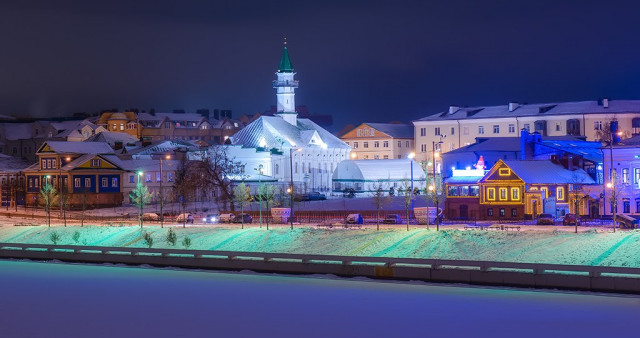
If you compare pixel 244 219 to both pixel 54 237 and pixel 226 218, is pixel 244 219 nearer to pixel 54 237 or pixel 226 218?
pixel 226 218

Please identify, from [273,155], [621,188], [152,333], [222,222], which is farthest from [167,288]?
[273,155]

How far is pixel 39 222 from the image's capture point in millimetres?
80438

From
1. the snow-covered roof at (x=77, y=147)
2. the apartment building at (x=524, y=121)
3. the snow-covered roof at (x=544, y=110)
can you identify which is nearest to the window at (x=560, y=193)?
the apartment building at (x=524, y=121)

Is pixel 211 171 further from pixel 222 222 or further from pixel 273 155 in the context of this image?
pixel 222 222

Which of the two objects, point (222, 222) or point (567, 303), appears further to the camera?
point (222, 222)

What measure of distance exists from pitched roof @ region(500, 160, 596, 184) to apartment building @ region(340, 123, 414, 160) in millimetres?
73925

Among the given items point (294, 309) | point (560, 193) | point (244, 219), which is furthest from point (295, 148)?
point (294, 309)

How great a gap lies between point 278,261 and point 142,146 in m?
82.4

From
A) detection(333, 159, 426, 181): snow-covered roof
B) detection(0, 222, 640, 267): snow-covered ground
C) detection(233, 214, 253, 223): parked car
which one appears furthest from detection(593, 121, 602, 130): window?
detection(0, 222, 640, 267): snow-covered ground

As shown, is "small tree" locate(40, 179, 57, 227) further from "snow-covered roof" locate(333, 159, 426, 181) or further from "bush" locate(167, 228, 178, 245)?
"snow-covered roof" locate(333, 159, 426, 181)

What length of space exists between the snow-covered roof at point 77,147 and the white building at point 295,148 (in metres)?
17.0

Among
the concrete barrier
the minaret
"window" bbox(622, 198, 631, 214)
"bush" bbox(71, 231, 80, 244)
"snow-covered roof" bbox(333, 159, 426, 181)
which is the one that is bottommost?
the concrete barrier

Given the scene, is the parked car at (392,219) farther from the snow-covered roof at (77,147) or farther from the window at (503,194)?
the snow-covered roof at (77,147)

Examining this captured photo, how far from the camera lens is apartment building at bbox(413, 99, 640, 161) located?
125 metres
